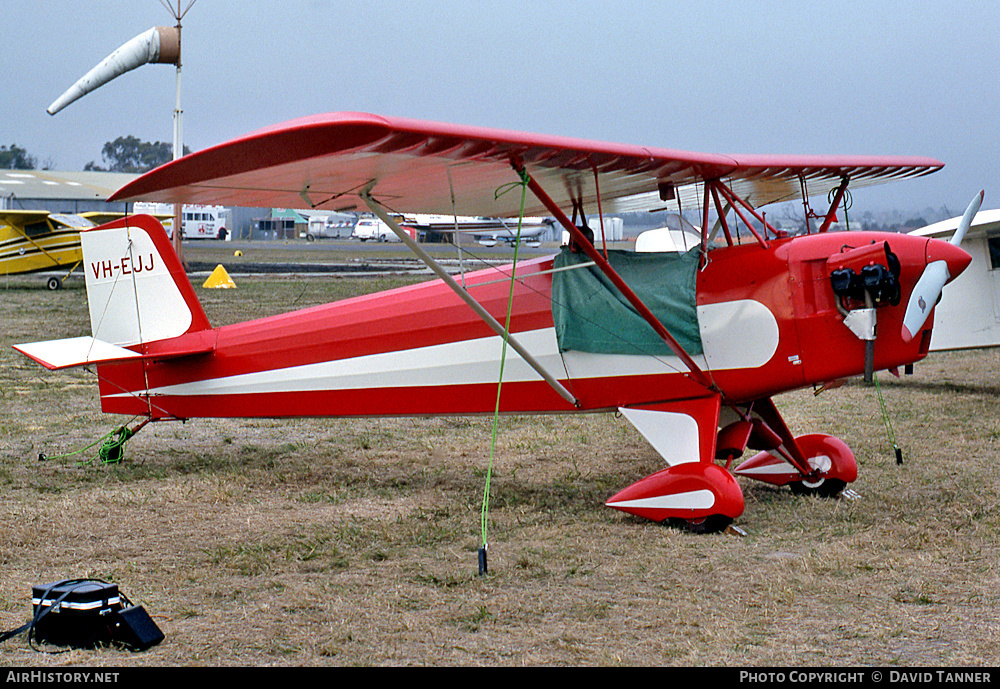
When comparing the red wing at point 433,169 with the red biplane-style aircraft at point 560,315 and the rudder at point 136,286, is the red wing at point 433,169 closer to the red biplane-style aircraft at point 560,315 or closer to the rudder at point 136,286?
the red biplane-style aircraft at point 560,315

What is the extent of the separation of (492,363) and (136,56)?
19.0 metres

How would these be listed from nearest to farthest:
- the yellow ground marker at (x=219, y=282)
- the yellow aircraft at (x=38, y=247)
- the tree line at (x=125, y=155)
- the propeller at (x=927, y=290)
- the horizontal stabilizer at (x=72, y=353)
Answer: the propeller at (x=927, y=290), the horizontal stabilizer at (x=72, y=353), the yellow ground marker at (x=219, y=282), the yellow aircraft at (x=38, y=247), the tree line at (x=125, y=155)

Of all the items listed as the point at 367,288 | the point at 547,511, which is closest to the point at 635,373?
the point at 547,511

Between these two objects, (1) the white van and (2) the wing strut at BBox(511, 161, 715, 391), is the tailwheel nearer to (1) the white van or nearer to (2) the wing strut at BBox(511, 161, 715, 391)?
(2) the wing strut at BBox(511, 161, 715, 391)

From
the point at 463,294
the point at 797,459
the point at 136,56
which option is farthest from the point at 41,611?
the point at 136,56

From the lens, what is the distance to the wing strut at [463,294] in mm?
5711

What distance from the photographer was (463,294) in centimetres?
598

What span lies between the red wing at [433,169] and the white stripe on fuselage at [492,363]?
991 mm

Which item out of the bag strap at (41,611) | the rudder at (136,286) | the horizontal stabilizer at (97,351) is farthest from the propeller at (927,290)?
the rudder at (136,286)

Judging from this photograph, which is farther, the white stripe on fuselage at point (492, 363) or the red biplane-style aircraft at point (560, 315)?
the white stripe on fuselage at point (492, 363)

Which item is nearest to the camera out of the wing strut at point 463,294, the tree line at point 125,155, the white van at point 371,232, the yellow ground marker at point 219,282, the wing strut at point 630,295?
the wing strut at point 463,294

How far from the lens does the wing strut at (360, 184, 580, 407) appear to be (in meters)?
5.71

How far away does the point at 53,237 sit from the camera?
87.0ft
